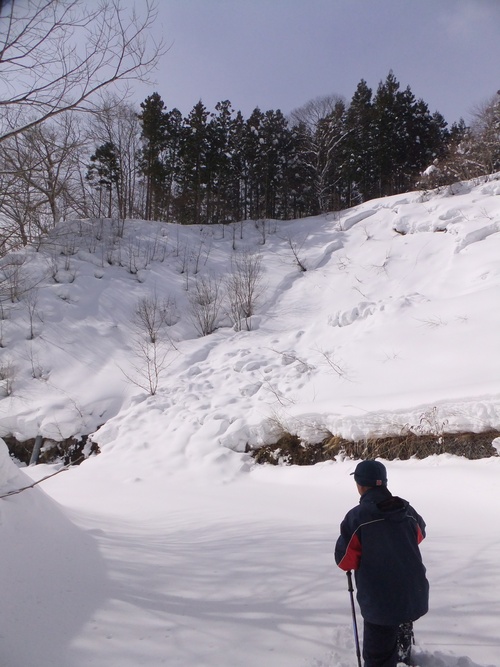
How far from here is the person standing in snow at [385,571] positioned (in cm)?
231

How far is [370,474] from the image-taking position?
8.13 feet

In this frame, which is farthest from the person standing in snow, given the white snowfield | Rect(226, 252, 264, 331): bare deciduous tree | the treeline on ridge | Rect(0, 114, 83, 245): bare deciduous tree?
the treeline on ridge

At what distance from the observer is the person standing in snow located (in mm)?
2314

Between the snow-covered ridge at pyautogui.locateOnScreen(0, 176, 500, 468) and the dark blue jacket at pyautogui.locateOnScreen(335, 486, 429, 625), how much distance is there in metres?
4.15

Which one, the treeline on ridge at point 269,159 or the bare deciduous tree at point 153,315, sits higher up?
the treeline on ridge at point 269,159

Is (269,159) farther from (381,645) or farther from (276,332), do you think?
(381,645)

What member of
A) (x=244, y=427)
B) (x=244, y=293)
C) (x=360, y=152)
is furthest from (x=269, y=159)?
A: (x=244, y=427)

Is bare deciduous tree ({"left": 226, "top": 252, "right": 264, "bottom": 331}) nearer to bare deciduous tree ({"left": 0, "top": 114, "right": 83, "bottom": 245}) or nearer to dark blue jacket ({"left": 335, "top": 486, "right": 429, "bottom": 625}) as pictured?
bare deciduous tree ({"left": 0, "top": 114, "right": 83, "bottom": 245})

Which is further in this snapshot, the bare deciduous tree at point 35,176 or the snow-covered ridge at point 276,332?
the snow-covered ridge at point 276,332

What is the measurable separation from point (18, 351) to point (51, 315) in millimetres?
2055

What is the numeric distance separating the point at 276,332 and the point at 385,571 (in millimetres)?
11688

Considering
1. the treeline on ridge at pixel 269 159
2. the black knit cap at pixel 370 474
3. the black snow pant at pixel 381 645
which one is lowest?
the black snow pant at pixel 381 645

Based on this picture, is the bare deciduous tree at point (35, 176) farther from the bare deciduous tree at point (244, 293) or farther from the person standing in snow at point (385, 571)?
the bare deciduous tree at point (244, 293)

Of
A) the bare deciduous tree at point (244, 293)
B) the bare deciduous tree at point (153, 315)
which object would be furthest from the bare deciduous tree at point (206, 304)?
the bare deciduous tree at point (153, 315)
